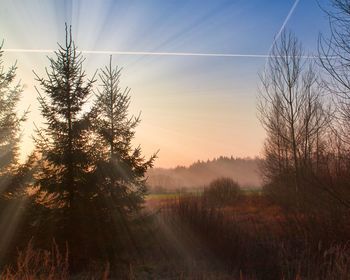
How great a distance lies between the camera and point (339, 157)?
7566 mm

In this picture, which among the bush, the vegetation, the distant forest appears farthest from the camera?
the distant forest

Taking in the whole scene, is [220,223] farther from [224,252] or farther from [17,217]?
[17,217]

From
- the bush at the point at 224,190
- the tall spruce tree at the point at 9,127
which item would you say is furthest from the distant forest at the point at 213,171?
the tall spruce tree at the point at 9,127

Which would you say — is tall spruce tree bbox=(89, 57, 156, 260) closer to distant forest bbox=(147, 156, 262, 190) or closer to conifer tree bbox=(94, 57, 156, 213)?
conifer tree bbox=(94, 57, 156, 213)

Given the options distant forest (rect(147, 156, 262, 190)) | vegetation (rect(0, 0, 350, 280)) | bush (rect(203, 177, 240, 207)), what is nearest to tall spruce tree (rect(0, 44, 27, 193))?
vegetation (rect(0, 0, 350, 280))

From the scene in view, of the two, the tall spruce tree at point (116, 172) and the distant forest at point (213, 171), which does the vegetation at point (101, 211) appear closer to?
the tall spruce tree at point (116, 172)

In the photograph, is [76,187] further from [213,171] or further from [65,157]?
[213,171]

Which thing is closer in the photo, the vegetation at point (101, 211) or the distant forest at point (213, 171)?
the vegetation at point (101, 211)

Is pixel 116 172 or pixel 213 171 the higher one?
pixel 213 171

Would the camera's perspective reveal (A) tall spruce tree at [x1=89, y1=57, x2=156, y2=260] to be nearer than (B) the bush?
Yes

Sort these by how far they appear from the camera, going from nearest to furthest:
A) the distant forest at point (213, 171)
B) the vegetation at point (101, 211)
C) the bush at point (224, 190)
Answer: the vegetation at point (101, 211) → the bush at point (224, 190) → the distant forest at point (213, 171)

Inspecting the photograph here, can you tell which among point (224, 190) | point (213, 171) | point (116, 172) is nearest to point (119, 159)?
point (116, 172)

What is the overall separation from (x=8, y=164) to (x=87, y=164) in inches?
138

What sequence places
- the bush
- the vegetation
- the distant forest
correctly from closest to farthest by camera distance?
1. the vegetation
2. the bush
3. the distant forest
